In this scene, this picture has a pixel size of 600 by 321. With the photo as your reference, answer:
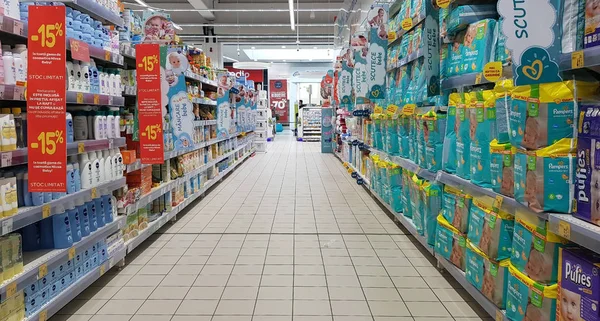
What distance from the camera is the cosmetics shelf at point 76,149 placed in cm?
250

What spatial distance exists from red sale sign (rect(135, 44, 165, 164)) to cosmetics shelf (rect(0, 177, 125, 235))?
985 millimetres

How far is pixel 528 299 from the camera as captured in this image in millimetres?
2311

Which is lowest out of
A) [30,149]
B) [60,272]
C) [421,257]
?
[421,257]

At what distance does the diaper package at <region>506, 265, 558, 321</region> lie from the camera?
216 centimetres

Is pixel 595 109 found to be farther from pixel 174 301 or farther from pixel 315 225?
pixel 315 225

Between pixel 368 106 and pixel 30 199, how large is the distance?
6477 millimetres

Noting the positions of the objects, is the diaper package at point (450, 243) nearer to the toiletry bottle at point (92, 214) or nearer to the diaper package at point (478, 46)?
the diaper package at point (478, 46)

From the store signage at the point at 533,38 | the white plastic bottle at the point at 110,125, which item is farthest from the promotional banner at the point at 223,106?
the store signage at the point at 533,38

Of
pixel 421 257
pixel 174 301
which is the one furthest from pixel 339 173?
pixel 174 301

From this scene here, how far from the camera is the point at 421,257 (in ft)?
14.4

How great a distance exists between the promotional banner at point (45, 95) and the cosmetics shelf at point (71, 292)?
0.75 m

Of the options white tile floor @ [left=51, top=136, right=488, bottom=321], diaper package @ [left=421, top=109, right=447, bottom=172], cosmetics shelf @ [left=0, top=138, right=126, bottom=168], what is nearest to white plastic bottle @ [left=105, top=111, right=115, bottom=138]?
cosmetics shelf @ [left=0, top=138, right=126, bottom=168]

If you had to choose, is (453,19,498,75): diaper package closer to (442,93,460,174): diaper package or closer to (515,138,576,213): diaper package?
(442,93,460,174): diaper package

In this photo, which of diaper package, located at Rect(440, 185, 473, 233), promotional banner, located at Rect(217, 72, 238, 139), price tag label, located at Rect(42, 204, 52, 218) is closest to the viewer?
price tag label, located at Rect(42, 204, 52, 218)
